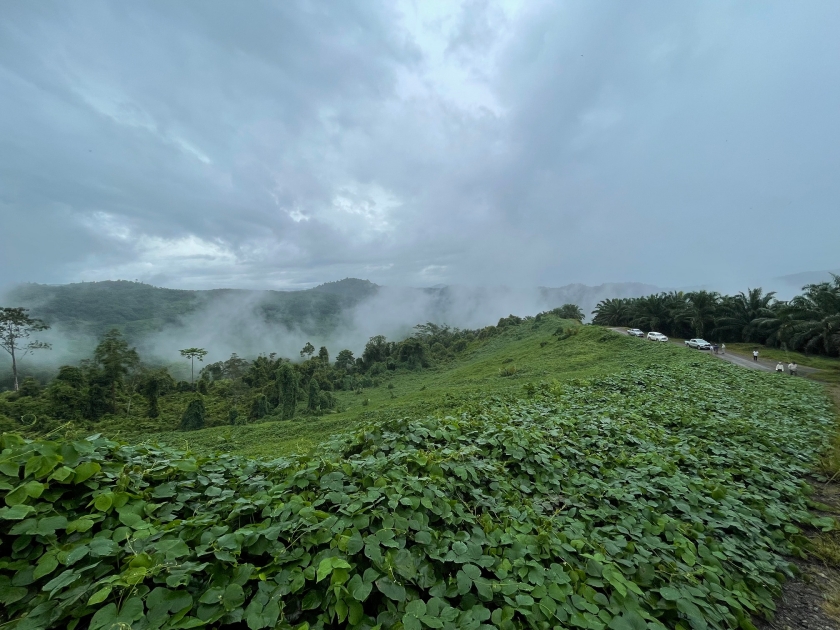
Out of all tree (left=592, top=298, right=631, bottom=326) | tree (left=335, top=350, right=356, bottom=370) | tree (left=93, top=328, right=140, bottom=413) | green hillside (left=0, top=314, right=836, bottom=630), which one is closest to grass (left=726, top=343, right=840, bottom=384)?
tree (left=592, top=298, right=631, bottom=326)

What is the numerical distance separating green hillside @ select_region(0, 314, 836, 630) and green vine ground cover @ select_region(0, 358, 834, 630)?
11mm

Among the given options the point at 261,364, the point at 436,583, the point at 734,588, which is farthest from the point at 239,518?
the point at 261,364

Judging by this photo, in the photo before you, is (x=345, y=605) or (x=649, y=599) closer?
(x=345, y=605)

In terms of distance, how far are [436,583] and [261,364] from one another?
4011 centimetres

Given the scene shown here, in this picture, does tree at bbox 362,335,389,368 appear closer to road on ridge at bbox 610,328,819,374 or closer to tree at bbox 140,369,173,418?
tree at bbox 140,369,173,418

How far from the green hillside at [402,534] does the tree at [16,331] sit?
45160 millimetres

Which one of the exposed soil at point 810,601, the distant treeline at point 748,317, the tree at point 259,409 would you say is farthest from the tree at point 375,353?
the exposed soil at point 810,601

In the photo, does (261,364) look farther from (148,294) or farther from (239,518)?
(148,294)

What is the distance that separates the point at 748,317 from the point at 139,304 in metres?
135

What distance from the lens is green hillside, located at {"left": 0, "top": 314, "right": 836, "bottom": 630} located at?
1.53 meters

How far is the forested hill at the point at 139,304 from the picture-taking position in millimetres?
79875

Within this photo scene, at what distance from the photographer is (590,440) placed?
14.7ft

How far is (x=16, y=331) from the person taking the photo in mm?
32438

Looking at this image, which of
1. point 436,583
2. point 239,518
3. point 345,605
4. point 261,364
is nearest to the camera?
point 345,605
